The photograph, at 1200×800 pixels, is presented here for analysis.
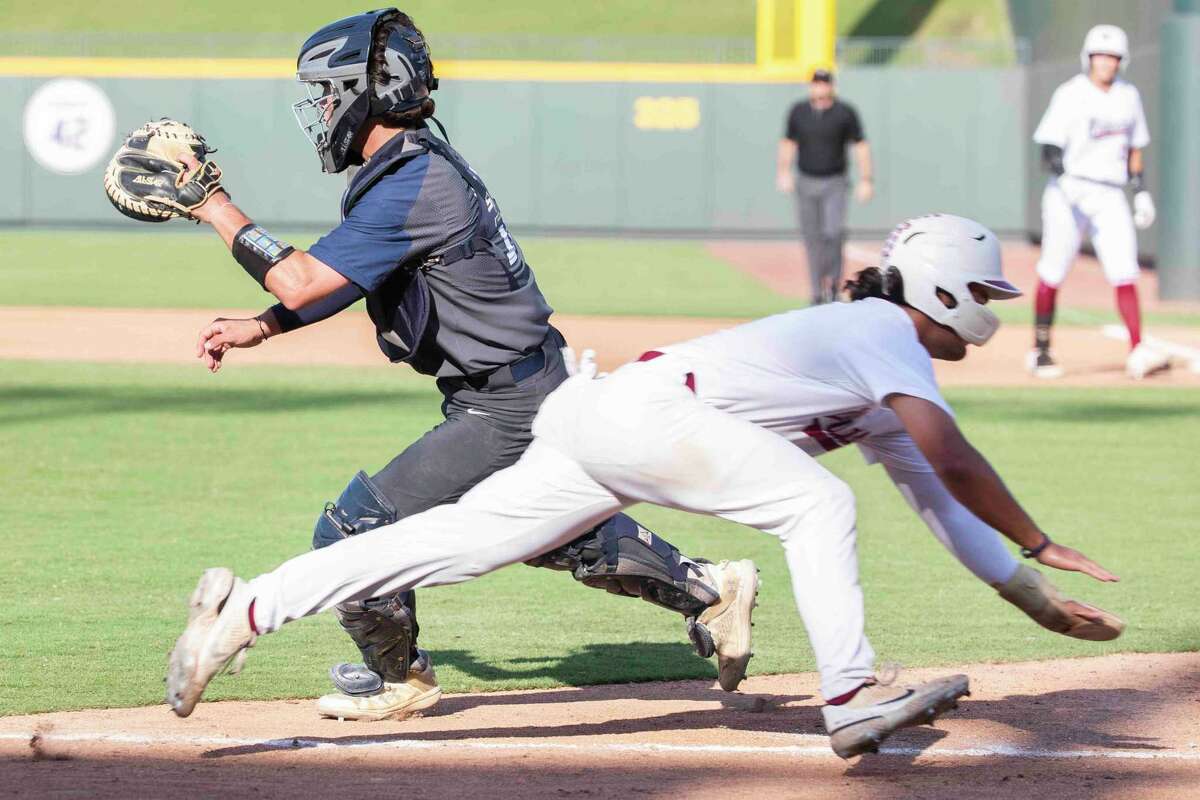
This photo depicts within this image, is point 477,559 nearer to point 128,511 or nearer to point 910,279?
point 910,279

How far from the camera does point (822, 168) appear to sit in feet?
57.6

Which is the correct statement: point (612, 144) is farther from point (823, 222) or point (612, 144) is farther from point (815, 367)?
point (815, 367)

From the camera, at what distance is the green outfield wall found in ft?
99.6

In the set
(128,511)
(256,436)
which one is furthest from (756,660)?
(256,436)

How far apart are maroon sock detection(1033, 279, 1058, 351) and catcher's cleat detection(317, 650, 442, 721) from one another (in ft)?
27.9

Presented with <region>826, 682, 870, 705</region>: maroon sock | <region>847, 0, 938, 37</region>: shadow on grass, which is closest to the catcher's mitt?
<region>826, 682, 870, 705</region>: maroon sock

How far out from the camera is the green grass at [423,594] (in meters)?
5.93

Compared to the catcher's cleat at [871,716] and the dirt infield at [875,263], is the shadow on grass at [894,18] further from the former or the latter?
the catcher's cleat at [871,716]

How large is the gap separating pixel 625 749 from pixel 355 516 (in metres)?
0.99

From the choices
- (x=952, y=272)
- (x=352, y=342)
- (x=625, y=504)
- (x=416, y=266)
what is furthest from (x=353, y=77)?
(x=352, y=342)

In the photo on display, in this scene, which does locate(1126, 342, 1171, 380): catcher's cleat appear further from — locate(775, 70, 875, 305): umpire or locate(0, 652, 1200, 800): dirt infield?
locate(0, 652, 1200, 800): dirt infield

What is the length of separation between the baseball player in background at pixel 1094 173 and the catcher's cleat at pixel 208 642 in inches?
371

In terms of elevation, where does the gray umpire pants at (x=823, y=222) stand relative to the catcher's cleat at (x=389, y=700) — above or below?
above

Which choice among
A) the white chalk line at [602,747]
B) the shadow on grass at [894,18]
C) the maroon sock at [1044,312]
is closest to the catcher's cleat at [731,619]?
the white chalk line at [602,747]
